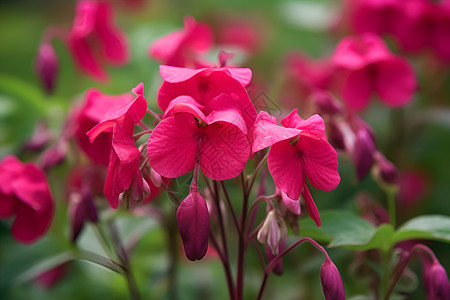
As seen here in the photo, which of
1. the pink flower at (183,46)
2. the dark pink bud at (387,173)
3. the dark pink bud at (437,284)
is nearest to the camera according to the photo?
the dark pink bud at (437,284)

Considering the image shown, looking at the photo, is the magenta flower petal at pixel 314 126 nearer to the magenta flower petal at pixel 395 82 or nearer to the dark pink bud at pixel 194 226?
the dark pink bud at pixel 194 226

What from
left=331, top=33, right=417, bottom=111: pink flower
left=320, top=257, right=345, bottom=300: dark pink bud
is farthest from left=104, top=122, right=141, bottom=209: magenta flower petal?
left=331, top=33, right=417, bottom=111: pink flower

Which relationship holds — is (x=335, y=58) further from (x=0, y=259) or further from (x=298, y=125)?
(x=0, y=259)

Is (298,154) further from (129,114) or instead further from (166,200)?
(166,200)

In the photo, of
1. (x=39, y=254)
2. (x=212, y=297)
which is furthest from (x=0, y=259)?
(x=212, y=297)

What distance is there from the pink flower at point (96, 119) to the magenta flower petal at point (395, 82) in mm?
438

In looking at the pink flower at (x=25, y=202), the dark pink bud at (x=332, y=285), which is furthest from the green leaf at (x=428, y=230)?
the pink flower at (x=25, y=202)

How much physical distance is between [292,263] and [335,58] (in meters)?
0.39

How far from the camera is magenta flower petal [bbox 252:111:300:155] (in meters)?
0.52

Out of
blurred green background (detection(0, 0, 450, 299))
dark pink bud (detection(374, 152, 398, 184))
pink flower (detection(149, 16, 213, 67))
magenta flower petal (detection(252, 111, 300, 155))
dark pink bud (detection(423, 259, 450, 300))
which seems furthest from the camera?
blurred green background (detection(0, 0, 450, 299))

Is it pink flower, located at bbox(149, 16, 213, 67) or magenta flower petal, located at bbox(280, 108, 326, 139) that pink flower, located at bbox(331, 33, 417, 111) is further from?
magenta flower petal, located at bbox(280, 108, 326, 139)

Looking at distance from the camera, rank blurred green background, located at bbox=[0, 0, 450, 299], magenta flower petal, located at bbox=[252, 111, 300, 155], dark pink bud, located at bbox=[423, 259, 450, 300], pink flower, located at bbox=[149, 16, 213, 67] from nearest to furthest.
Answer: magenta flower petal, located at bbox=[252, 111, 300, 155] < dark pink bud, located at bbox=[423, 259, 450, 300] < pink flower, located at bbox=[149, 16, 213, 67] < blurred green background, located at bbox=[0, 0, 450, 299]

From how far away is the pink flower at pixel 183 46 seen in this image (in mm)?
892

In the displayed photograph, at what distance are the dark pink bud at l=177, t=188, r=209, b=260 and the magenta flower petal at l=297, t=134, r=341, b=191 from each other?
0.39 feet
